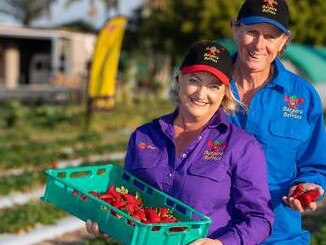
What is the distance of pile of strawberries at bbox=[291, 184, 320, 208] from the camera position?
9.84ft

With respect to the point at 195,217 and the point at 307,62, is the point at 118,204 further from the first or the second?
the point at 307,62

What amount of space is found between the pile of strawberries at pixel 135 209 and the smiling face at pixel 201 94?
467 millimetres

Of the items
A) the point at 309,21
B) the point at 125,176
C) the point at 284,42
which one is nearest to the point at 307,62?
the point at 309,21

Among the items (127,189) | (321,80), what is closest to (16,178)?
(127,189)

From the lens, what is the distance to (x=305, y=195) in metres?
3.01

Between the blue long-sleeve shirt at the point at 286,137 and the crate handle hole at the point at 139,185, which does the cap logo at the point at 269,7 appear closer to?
the blue long-sleeve shirt at the point at 286,137

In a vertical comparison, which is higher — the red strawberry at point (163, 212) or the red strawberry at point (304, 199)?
the red strawberry at point (304, 199)

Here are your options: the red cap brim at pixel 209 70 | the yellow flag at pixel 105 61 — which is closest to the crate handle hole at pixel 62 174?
the red cap brim at pixel 209 70

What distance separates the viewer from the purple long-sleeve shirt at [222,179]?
9.46 ft

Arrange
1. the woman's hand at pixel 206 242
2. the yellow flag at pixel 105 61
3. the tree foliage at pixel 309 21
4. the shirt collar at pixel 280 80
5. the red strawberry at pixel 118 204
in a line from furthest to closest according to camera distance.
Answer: the tree foliage at pixel 309 21
the yellow flag at pixel 105 61
the shirt collar at pixel 280 80
the red strawberry at pixel 118 204
the woman's hand at pixel 206 242

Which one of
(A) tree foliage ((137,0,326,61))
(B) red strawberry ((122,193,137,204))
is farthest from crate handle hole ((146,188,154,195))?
(A) tree foliage ((137,0,326,61))

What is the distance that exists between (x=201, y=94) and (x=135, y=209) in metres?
0.59

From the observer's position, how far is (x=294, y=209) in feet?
10.0

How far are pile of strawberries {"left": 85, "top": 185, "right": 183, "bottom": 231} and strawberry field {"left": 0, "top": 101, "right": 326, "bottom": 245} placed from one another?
4075 mm
